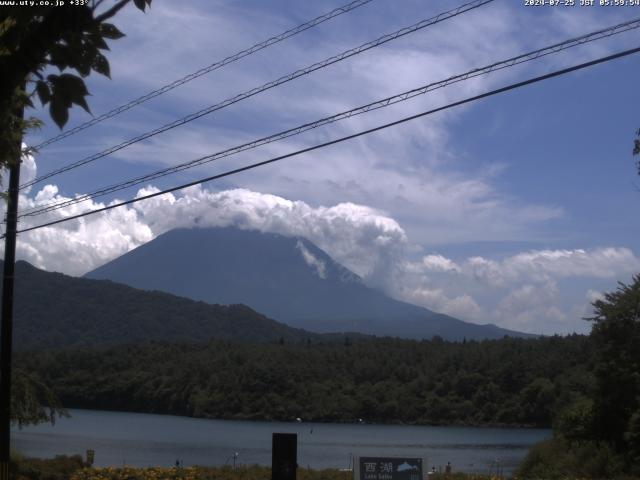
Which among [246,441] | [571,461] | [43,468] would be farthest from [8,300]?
[246,441]

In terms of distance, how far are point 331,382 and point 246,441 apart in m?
42.4

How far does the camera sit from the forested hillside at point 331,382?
330 ft

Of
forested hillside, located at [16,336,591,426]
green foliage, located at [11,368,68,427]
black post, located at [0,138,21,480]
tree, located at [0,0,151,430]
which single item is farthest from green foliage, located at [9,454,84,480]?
forested hillside, located at [16,336,591,426]

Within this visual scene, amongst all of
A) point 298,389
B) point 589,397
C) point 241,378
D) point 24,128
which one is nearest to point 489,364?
point 298,389

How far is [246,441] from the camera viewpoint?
7431cm

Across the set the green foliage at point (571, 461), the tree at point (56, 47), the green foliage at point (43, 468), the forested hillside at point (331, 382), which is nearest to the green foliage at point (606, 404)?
the green foliage at point (571, 461)

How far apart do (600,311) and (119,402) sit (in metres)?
93.7

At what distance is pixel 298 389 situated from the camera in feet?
367

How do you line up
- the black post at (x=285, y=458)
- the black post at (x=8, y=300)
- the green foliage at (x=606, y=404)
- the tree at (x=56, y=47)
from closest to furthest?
the tree at (x=56, y=47), the black post at (x=285, y=458), the black post at (x=8, y=300), the green foliage at (x=606, y=404)

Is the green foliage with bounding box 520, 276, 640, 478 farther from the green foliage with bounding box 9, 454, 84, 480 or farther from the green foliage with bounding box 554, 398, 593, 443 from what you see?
the green foliage with bounding box 9, 454, 84, 480

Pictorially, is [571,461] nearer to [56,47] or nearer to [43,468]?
[43,468]

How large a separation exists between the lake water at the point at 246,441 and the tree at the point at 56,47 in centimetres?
3723

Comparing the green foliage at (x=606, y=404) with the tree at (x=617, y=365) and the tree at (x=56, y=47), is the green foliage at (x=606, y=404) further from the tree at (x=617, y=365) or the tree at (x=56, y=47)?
the tree at (x=56, y=47)

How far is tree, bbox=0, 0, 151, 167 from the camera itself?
151 inches
